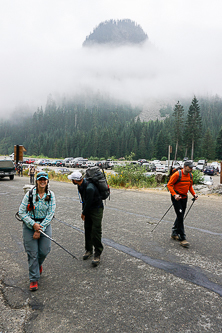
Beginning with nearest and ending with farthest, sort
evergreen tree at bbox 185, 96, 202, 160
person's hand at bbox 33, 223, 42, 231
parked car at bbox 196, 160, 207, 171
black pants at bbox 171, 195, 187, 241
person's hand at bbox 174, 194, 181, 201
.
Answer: person's hand at bbox 33, 223, 42, 231 < person's hand at bbox 174, 194, 181, 201 < black pants at bbox 171, 195, 187, 241 < parked car at bbox 196, 160, 207, 171 < evergreen tree at bbox 185, 96, 202, 160

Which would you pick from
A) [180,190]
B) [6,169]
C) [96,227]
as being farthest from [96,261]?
[6,169]

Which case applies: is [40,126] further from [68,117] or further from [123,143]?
[123,143]

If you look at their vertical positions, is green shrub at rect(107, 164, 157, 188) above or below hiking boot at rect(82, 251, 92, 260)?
above

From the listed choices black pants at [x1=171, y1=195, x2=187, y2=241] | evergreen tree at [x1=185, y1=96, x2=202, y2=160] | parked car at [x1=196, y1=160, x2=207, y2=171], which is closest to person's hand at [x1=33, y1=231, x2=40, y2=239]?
black pants at [x1=171, y1=195, x2=187, y2=241]

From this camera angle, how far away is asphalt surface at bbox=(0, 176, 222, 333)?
259 cm

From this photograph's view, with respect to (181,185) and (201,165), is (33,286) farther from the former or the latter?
(201,165)

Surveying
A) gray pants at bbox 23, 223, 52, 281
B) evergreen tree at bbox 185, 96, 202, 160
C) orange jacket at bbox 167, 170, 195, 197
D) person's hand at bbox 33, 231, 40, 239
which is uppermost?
evergreen tree at bbox 185, 96, 202, 160

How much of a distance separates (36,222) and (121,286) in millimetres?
1532

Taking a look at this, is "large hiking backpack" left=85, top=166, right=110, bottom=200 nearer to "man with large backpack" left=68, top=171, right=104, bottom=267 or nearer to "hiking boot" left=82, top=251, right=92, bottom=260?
"man with large backpack" left=68, top=171, right=104, bottom=267

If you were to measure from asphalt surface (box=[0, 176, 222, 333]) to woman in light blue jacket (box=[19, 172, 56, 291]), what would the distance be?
1.27ft

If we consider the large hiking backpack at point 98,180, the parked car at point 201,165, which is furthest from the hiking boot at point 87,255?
the parked car at point 201,165

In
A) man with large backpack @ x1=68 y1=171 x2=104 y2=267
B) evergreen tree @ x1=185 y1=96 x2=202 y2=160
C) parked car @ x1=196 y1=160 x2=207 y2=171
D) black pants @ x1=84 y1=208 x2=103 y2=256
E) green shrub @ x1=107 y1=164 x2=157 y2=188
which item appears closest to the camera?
man with large backpack @ x1=68 y1=171 x2=104 y2=267

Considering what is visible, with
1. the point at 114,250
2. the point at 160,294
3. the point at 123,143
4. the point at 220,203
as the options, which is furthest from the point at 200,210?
the point at 123,143

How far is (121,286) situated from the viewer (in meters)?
3.31
